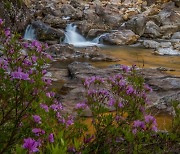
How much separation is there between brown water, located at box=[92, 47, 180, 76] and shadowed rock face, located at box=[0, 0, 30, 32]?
17.5 feet

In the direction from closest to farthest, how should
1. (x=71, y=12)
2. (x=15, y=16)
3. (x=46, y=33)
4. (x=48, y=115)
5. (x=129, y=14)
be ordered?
(x=48, y=115) → (x=15, y=16) → (x=46, y=33) → (x=71, y=12) → (x=129, y=14)

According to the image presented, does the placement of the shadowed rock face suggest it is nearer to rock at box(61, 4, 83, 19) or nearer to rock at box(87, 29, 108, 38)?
rock at box(87, 29, 108, 38)

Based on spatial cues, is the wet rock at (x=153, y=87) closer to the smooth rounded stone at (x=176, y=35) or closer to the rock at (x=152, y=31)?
the rock at (x=152, y=31)

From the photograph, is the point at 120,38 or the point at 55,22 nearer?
the point at 120,38

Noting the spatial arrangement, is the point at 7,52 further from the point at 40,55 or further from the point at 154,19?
the point at 154,19

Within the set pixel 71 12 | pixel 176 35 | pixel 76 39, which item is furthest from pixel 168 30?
pixel 71 12

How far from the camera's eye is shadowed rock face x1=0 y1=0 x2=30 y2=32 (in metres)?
15.9

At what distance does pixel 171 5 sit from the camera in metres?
36.2

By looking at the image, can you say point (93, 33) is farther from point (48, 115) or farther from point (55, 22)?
point (48, 115)

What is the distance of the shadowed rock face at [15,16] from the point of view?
1587 cm

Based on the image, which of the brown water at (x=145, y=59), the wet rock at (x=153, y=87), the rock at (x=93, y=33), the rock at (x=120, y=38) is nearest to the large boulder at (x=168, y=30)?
the rock at (x=120, y=38)

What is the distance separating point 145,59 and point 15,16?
25.4 feet

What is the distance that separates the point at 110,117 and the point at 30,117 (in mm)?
643

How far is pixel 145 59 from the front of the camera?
1505 cm
